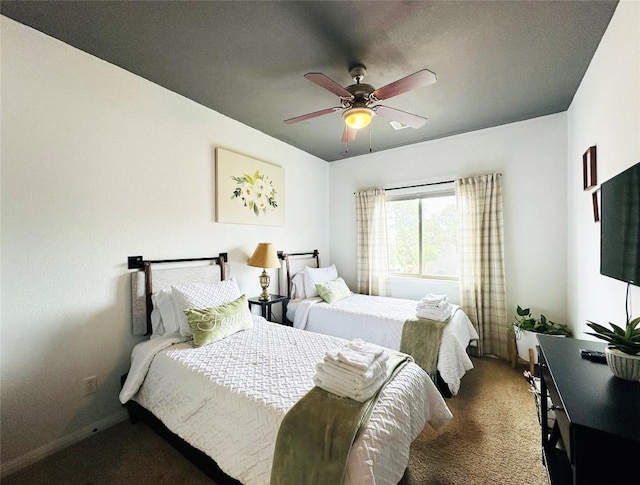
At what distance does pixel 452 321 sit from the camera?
2623mm

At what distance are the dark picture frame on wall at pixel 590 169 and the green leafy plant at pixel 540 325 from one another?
139 cm

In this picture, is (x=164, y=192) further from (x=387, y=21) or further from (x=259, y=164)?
(x=387, y=21)

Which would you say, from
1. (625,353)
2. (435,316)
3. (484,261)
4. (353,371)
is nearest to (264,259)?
(435,316)

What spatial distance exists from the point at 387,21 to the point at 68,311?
2880 millimetres

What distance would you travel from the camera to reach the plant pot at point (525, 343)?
2.73 metres

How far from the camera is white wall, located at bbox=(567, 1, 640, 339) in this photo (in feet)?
4.82

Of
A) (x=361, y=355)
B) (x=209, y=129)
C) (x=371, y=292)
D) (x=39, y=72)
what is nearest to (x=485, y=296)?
(x=371, y=292)

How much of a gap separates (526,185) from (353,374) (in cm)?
315

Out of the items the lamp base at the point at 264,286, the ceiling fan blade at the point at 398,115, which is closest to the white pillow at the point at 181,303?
the lamp base at the point at 264,286

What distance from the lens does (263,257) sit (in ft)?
10.1

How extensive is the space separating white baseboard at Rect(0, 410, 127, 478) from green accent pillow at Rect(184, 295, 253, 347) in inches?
36.2

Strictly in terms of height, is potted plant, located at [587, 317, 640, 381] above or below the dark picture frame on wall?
below

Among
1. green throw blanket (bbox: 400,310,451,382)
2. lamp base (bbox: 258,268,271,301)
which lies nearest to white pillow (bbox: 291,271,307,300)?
lamp base (bbox: 258,268,271,301)

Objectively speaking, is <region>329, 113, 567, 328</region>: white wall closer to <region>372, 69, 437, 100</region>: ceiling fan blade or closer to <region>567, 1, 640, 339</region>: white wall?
<region>567, 1, 640, 339</region>: white wall
